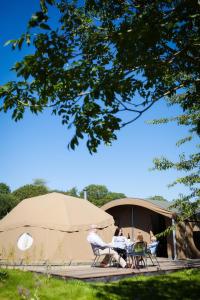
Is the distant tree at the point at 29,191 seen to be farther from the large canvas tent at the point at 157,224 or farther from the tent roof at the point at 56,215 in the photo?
the tent roof at the point at 56,215

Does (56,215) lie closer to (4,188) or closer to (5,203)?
(5,203)

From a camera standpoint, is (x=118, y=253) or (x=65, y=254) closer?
(x=118, y=253)

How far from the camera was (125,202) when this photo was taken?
20.4 meters

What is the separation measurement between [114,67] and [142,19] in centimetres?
96

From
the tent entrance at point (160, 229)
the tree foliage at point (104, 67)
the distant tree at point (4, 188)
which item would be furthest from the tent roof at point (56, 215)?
the distant tree at point (4, 188)

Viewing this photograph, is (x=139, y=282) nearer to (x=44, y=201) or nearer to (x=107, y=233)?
(x=107, y=233)

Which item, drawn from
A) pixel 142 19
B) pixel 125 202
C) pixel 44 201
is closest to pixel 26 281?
pixel 142 19

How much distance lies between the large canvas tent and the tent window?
649cm

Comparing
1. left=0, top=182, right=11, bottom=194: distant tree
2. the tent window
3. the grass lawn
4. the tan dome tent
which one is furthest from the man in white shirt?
left=0, top=182, right=11, bottom=194: distant tree

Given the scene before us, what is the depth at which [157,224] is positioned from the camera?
2148cm

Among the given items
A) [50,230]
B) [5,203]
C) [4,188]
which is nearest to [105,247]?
[50,230]

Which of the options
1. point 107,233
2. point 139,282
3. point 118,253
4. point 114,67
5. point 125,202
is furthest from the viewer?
point 125,202

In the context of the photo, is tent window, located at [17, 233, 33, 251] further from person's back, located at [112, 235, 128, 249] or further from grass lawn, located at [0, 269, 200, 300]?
grass lawn, located at [0, 269, 200, 300]

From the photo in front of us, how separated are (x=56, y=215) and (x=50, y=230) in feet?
3.33
